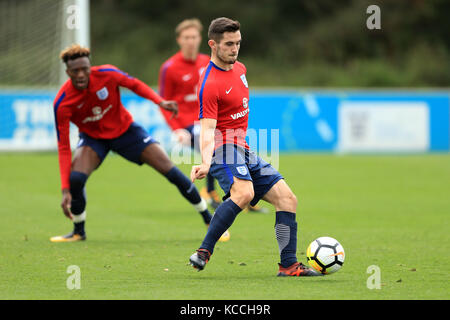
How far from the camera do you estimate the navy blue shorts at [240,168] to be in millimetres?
6324

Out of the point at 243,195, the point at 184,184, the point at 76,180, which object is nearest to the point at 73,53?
the point at 76,180

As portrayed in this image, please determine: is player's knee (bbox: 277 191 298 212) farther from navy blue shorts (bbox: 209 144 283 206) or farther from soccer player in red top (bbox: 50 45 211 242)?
soccer player in red top (bbox: 50 45 211 242)

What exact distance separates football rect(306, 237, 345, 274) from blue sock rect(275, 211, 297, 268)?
0.49ft

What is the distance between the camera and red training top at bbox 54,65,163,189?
7.94m

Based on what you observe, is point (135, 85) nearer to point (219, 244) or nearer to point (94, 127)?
point (94, 127)

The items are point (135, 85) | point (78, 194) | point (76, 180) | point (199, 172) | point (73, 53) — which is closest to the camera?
point (199, 172)

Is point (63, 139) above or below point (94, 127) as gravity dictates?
below

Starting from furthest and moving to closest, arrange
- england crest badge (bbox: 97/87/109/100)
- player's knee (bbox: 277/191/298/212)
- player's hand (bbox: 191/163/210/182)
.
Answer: england crest badge (bbox: 97/87/109/100) < player's knee (bbox: 277/191/298/212) < player's hand (bbox: 191/163/210/182)

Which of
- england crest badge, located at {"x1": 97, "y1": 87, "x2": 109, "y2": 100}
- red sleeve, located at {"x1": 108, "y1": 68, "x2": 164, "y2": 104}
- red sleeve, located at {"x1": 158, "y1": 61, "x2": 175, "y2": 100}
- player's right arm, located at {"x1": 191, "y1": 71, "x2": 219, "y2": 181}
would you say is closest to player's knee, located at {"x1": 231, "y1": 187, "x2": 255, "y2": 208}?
player's right arm, located at {"x1": 191, "y1": 71, "x2": 219, "y2": 181}

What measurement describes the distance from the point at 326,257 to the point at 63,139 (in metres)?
3.06

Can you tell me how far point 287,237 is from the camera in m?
6.32

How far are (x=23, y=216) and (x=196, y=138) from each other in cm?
245

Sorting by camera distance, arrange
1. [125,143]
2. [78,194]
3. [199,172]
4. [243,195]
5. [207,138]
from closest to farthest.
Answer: [199,172] < [207,138] < [243,195] < [78,194] < [125,143]

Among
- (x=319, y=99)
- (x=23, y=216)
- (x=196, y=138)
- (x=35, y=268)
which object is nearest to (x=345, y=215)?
(x=196, y=138)
